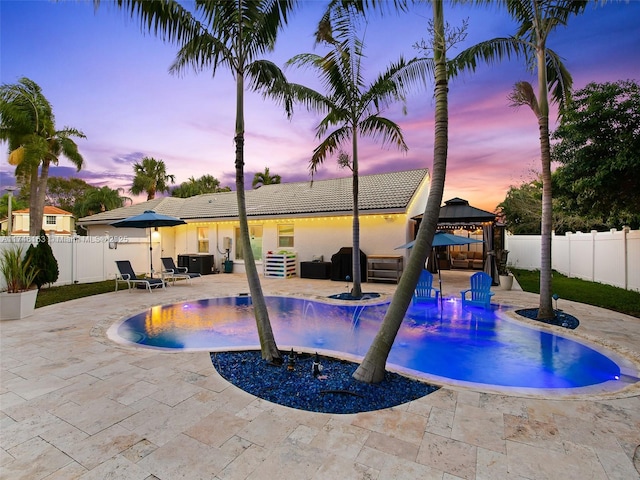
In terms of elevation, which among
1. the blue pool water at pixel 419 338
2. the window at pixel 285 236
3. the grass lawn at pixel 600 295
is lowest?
the blue pool water at pixel 419 338

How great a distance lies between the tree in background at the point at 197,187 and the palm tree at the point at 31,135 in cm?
1842

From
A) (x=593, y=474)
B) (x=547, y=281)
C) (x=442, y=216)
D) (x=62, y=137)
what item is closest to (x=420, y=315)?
(x=547, y=281)

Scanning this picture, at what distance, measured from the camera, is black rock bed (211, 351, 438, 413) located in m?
3.57

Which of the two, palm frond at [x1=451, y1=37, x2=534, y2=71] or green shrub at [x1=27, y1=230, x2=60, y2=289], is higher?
palm frond at [x1=451, y1=37, x2=534, y2=71]

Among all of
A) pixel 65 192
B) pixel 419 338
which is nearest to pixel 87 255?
pixel 419 338

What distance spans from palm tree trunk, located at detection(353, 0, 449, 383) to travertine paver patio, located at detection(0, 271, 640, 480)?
74 cm

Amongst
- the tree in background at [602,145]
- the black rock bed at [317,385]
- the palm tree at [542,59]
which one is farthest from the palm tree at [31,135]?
the tree in background at [602,145]

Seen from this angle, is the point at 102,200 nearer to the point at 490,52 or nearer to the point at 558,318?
the point at 490,52

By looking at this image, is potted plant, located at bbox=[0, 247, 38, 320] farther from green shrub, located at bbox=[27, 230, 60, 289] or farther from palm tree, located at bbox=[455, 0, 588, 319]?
palm tree, located at bbox=[455, 0, 588, 319]

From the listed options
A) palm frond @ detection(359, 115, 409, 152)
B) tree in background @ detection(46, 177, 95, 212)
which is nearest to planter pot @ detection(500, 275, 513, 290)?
palm frond @ detection(359, 115, 409, 152)

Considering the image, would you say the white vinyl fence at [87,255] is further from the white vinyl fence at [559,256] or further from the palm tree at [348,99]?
the palm tree at [348,99]

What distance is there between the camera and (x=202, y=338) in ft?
22.6

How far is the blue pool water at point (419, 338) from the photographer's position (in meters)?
5.12

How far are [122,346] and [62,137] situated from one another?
18.2 m
